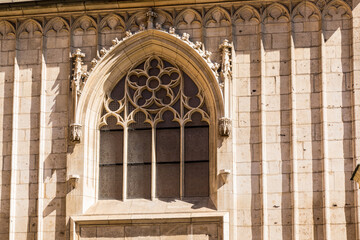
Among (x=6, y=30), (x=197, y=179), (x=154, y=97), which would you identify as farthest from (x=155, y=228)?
(x=6, y=30)

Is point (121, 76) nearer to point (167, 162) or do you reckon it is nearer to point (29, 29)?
point (167, 162)

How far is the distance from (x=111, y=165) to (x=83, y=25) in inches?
144

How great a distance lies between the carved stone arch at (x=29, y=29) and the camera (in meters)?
23.3

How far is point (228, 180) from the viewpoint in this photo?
21.5m

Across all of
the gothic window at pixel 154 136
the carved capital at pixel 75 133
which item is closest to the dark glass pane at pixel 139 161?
the gothic window at pixel 154 136

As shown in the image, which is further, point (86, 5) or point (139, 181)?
point (86, 5)

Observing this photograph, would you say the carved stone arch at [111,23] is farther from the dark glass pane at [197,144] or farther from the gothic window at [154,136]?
the dark glass pane at [197,144]

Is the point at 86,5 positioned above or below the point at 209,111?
above

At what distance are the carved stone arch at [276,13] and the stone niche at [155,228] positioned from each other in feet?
16.5

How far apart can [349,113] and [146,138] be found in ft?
16.2

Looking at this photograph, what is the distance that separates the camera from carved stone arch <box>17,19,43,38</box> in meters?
23.3

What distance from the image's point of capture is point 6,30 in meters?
23.5

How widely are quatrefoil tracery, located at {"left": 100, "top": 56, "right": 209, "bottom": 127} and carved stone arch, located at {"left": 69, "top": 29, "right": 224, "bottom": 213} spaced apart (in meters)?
0.16

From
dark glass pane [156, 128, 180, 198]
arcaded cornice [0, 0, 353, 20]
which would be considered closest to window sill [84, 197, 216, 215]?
dark glass pane [156, 128, 180, 198]
